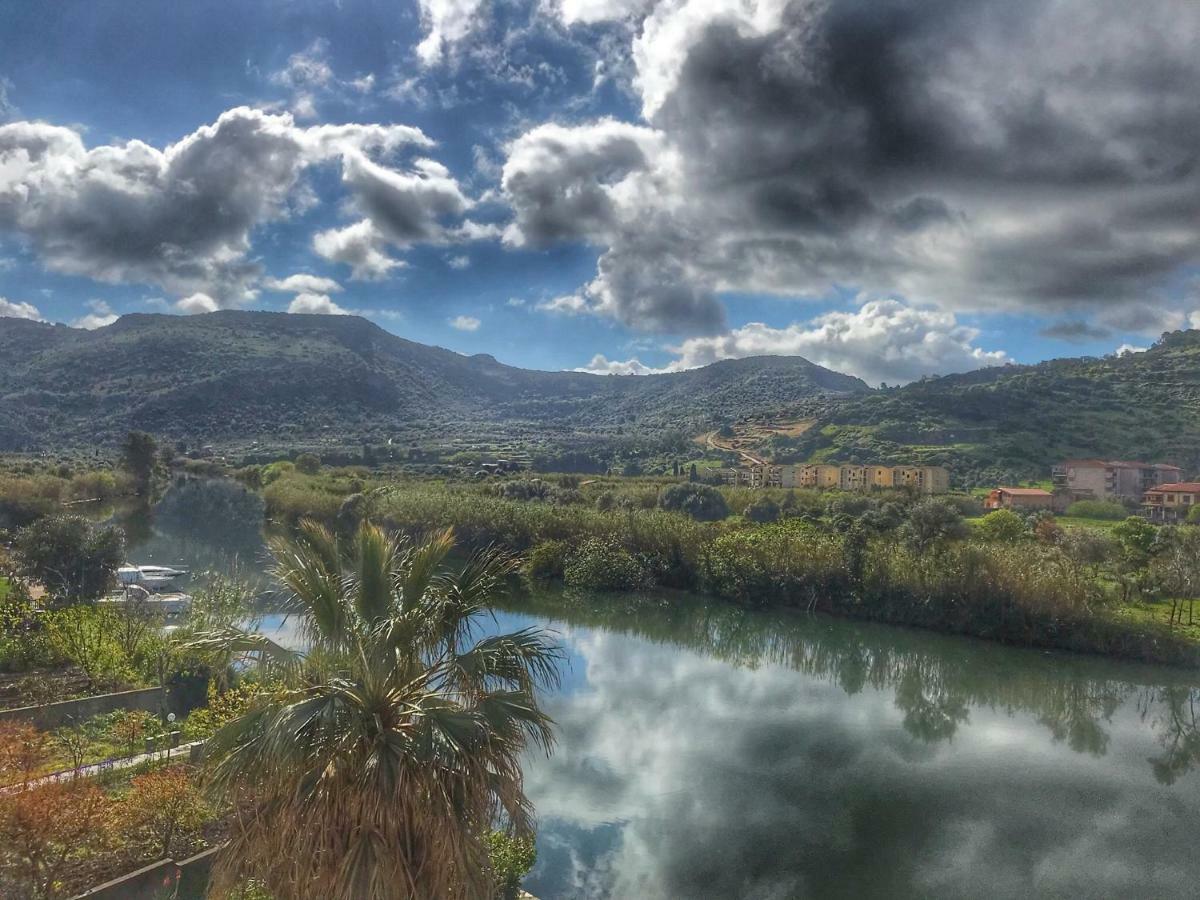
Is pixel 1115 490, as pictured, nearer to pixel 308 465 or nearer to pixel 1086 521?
pixel 1086 521

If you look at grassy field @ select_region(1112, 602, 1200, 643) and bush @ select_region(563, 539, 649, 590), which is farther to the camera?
bush @ select_region(563, 539, 649, 590)

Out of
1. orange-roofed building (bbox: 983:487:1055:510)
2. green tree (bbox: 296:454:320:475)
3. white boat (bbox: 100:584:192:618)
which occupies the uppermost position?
orange-roofed building (bbox: 983:487:1055:510)

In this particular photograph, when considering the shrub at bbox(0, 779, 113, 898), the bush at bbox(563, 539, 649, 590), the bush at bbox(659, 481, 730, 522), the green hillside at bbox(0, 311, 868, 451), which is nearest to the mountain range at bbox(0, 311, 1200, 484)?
the green hillside at bbox(0, 311, 868, 451)

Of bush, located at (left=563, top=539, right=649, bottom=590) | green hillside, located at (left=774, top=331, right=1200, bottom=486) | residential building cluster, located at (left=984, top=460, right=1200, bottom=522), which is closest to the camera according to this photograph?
bush, located at (left=563, top=539, right=649, bottom=590)

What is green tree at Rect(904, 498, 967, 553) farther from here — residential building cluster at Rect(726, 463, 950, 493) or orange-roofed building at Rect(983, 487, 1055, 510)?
residential building cluster at Rect(726, 463, 950, 493)

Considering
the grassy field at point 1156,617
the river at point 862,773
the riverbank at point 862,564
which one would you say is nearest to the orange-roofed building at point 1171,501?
the riverbank at point 862,564

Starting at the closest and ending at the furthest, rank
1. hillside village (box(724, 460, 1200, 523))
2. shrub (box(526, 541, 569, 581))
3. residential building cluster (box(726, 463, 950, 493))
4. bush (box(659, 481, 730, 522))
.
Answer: shrub (box(526, 541, 569, 581)), hillside village (box(724, 460, 1200, 523)), bush (box(659, 481, 730, 522)), residential building cluster (box(726, 463, 950, 493))

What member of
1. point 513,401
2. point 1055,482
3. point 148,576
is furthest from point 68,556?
point 513,401

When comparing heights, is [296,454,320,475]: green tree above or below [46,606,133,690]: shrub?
above
